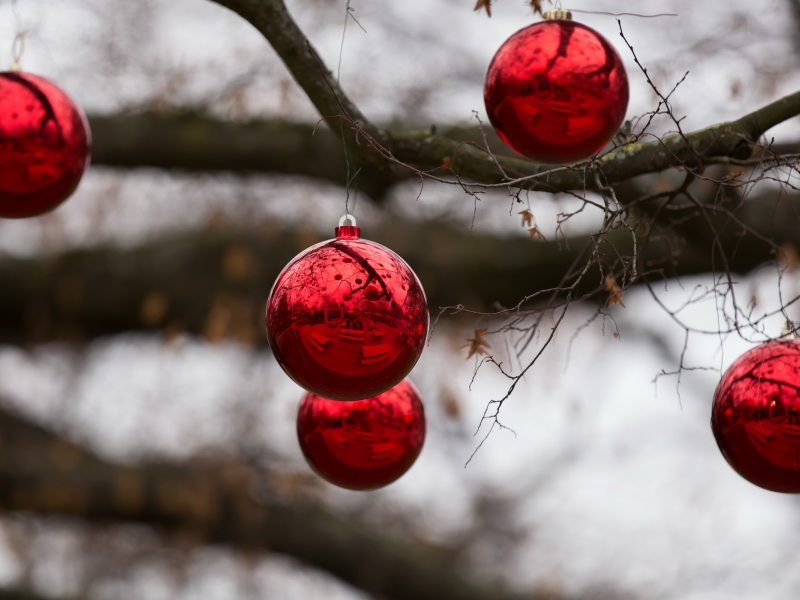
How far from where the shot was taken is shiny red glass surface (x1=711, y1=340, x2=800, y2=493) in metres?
1.73

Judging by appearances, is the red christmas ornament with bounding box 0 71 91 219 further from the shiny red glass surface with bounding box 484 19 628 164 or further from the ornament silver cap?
the ornament silver cap

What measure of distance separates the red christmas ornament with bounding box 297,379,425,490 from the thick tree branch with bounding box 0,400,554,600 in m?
2.69

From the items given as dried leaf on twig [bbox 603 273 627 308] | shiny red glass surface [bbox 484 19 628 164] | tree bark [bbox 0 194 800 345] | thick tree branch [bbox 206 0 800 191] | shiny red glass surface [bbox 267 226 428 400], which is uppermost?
tree bark [bbox 0 194 800 345]

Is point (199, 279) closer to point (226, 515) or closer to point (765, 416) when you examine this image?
point (226, 515)

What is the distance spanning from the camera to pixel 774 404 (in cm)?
173

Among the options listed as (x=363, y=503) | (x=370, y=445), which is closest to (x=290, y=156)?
(x=370, y=445)

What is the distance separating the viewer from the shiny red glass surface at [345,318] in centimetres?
153

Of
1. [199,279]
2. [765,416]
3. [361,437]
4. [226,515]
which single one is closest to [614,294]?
[765,416]

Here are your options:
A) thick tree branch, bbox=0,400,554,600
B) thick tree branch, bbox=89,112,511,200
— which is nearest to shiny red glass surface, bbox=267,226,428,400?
thick tree branch, bbox=89,112,511,200

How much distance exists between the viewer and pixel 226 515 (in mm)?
4910

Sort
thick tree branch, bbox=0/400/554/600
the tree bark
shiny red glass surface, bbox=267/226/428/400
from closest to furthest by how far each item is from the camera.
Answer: shiny red glass surface, bbox=267/226/428/400 < the tree bark < thick tree branch, bbox=0/400/554/600

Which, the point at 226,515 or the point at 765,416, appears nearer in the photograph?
the point at 765,416

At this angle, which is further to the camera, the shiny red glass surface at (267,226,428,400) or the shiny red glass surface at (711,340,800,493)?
the shiny red glass surface at (711,340,800,493)

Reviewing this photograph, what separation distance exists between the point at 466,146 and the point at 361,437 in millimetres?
703
